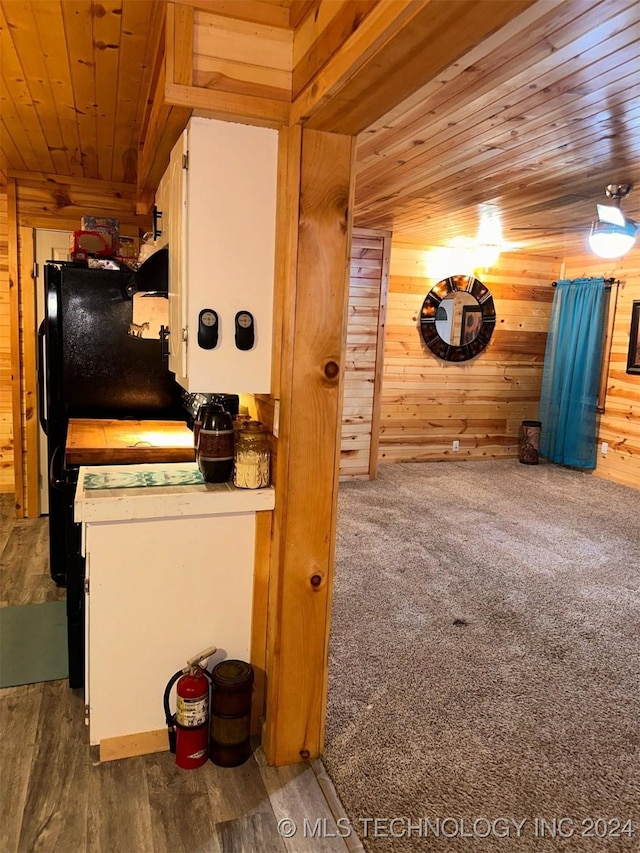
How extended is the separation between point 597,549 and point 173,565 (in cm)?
323

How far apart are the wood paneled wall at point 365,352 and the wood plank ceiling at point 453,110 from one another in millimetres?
1056

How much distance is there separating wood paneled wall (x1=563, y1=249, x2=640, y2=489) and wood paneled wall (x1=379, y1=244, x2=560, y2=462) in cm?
80

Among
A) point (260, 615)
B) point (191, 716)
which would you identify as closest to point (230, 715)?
point (191, 716)

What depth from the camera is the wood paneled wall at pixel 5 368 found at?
4324mm

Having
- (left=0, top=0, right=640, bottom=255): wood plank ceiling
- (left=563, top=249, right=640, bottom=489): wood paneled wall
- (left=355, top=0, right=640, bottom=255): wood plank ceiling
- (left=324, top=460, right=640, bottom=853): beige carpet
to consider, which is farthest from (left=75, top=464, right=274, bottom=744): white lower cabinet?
(left=563, top=249, right=640, bottom=489): wood paneled wall

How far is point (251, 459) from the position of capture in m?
1.95

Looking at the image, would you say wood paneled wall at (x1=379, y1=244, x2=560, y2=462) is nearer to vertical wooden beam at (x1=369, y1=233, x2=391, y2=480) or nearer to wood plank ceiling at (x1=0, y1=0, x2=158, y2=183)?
vertical wooden beam at (x1=369, y1=233, x2=391, y2=480)

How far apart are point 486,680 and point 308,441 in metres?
1.44

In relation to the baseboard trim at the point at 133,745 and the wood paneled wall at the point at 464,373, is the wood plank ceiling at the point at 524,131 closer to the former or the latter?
the wood paneled wall at the point at 464,373

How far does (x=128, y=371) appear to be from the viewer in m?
Result: 3.07

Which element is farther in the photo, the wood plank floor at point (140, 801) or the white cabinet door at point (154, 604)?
the white cabinet door at point (154, 604)

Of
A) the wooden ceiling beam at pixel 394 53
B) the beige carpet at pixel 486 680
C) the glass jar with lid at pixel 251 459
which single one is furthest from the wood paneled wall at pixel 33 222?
the wooden ceiling beam at pixel 394 53

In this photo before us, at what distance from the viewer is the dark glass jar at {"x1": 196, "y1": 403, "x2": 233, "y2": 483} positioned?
2.01m

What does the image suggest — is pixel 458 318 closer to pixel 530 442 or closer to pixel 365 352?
pixel 365 352
